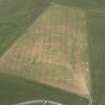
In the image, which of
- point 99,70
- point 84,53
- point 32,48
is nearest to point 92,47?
point 84,53

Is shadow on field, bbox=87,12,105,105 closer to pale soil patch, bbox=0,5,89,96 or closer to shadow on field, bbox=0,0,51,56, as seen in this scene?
pale soil patch, bbox=0,5,89,96

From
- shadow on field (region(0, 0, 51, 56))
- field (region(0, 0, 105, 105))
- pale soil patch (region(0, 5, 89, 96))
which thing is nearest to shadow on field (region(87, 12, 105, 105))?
field (region(0, 0, 105, 105))

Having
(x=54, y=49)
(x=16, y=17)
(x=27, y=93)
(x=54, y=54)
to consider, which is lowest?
(x=27, y=93)

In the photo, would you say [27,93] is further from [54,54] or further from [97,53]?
[97,53]

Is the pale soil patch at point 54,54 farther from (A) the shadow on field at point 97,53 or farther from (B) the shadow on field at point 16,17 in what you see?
(B) the shadow on field at point 16,17

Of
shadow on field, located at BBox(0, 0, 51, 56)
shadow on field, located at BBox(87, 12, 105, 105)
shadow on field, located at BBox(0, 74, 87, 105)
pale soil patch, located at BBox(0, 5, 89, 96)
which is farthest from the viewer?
shadow on field, located at BBox(0, 0, 51, 56)

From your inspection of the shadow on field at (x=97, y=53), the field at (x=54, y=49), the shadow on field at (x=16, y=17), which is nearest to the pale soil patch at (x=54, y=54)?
the field at (x=54, y=49)

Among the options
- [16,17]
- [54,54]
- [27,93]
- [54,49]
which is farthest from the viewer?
[16,17]

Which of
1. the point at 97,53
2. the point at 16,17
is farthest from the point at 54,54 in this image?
the point at 16,17
